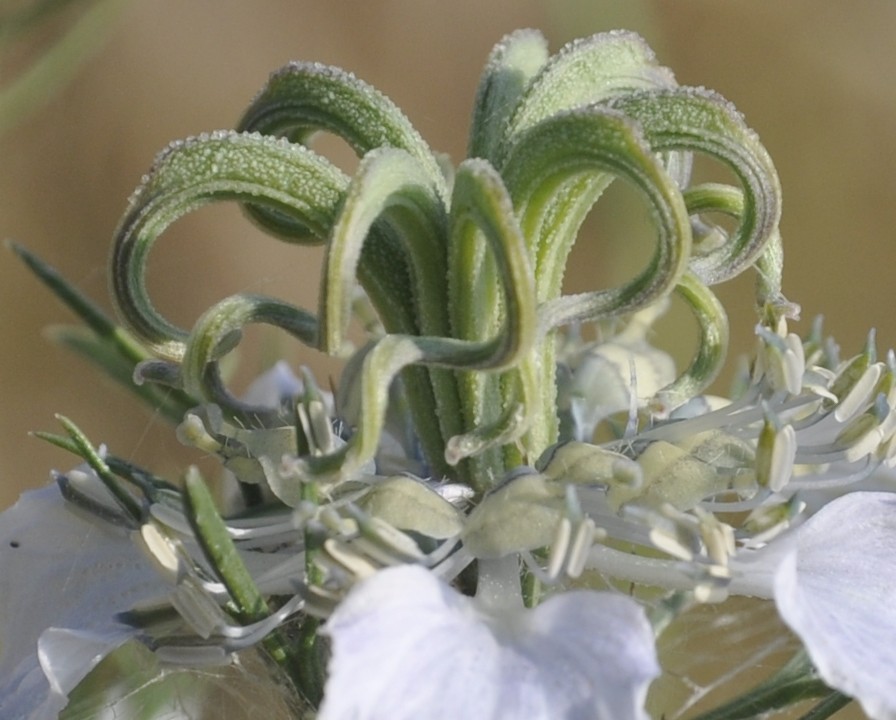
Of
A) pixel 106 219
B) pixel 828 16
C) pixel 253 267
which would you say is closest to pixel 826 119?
pixel 828 16

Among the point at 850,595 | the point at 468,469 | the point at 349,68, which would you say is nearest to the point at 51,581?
the point at 468,469

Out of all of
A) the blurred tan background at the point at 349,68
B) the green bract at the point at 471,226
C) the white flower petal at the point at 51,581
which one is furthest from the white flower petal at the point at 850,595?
the blurred tan background at the point at 349,68

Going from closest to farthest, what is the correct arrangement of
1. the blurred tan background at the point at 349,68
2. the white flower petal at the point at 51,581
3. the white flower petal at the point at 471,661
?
the white flower petal at the point at 471,661 < the white flower petal at the point at 51,581 < the blurred tan background at the point at 349,68

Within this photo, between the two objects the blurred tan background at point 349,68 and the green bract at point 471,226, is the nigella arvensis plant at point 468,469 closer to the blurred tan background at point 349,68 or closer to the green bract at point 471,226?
the green bract at point 471,226

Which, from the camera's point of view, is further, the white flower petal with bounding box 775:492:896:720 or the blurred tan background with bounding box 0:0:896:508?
the blurred tan background with bounding box 0:0:896:508

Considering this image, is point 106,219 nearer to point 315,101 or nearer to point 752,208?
point 315,101

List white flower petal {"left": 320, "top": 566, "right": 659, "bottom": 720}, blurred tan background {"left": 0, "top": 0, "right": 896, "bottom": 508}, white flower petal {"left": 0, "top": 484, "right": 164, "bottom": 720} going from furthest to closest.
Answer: blurred tan background {"left": 0, "top": 0, "right": 896, "bottom": 508}, white flower petal {"left": 0, "top": 484, "right": 164, "bottom": 720}, white flower petal {"left": 320, "top": 566, "right": 659, "bottom": 720}

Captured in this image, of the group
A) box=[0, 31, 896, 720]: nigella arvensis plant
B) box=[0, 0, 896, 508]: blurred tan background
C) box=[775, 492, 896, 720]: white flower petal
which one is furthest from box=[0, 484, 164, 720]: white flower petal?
box=[0, 0, 896, 508]: blurred tan background

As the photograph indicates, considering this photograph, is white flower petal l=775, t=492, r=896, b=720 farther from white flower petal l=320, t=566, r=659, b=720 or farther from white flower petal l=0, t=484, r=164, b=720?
white flower petal l=0, t=484, r=164, b=720
